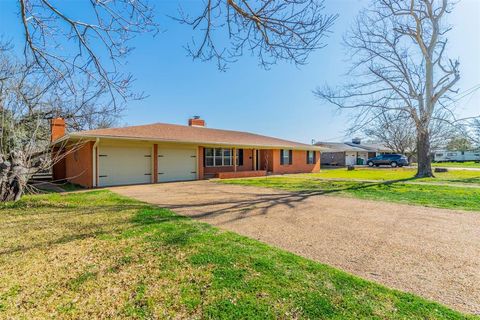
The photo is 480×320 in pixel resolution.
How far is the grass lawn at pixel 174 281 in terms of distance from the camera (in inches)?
95.4

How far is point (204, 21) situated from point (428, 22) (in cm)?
1900

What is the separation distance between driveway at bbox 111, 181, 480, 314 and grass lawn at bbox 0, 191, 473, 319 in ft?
1.39

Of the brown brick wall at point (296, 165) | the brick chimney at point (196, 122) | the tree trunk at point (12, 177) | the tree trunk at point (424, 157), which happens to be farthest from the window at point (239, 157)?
the tree trunk at point (12, 177)

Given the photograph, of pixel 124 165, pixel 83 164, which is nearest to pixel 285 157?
pixel 124 165

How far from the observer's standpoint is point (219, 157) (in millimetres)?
18328

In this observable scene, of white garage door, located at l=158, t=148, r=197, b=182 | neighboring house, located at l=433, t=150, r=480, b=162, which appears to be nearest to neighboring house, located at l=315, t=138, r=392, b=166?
white garage door, located at l=158, t=148, r=197, b=182

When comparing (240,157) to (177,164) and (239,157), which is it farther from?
(177,164)

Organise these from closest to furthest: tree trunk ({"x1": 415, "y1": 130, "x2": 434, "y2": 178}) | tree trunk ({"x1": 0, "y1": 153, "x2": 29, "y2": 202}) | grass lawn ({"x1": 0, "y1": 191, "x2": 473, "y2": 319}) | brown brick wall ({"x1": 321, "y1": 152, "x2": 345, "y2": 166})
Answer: grass lawn ({"x1": 0, "y1": 191, "x2": 473, "y2": 319}) < tree trunk ({"x1": 0, "y1": 153, "x2": 29, "y2": 202}) < tree trunk ({"x1": 415, "y1": 130, "x2": 434, "y2": 178}) < brown brick wall ({"x1": 321, "y1": 152, "x2": 345, "y2": 166})

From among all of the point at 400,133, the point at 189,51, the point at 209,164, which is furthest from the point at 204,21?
the point at 400,133

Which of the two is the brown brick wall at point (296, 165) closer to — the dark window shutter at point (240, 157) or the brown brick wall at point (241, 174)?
the brown brick wall at point (241, 174)

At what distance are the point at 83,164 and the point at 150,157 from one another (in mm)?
3319

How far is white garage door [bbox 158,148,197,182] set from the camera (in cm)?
1477

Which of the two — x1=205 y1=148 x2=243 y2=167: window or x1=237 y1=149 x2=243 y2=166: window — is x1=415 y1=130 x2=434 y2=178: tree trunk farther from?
x1=205 y1=148 x2=243 y2=167: window

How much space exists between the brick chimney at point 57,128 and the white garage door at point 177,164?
5.33m
